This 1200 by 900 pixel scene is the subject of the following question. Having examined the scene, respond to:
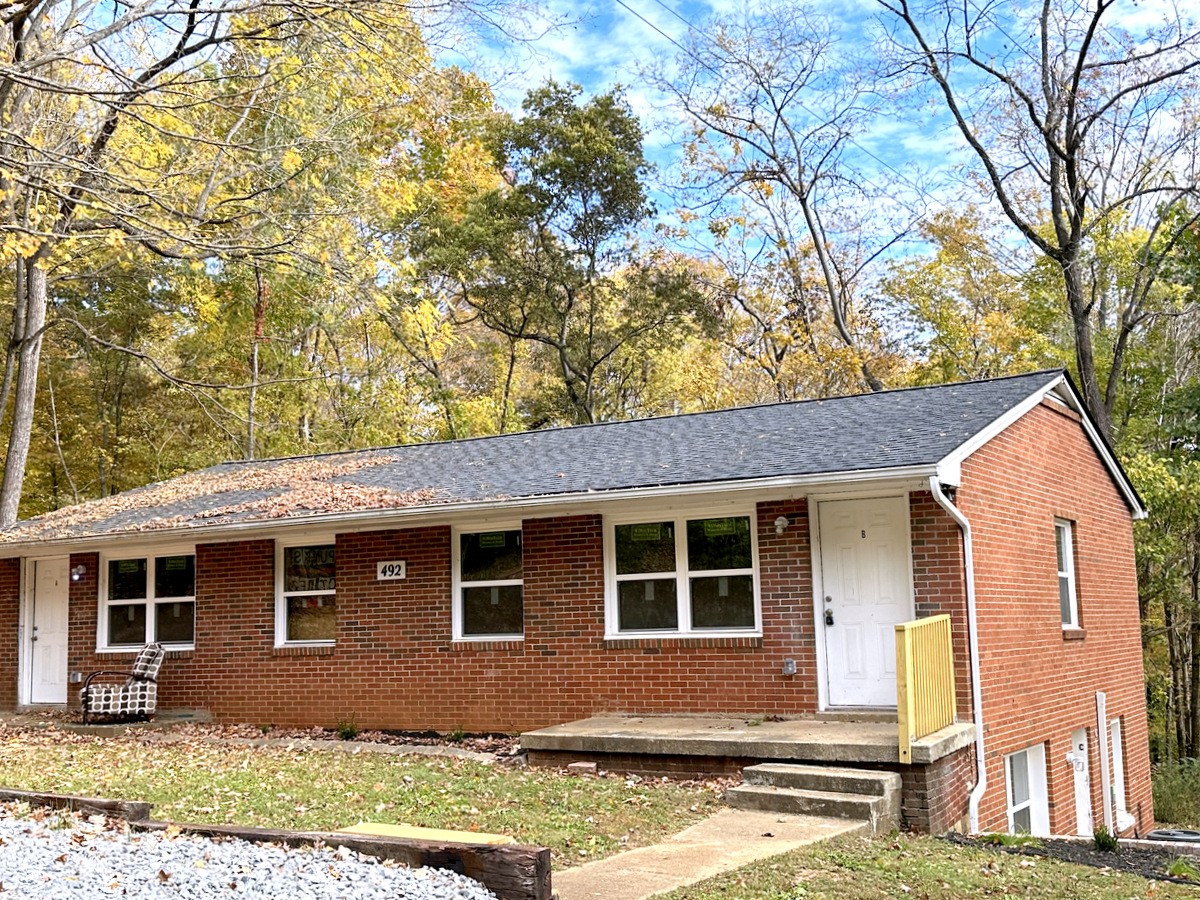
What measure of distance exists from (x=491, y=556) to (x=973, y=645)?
5.47 m

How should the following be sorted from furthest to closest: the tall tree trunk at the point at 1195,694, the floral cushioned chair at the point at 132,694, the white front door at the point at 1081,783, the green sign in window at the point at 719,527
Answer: the tall tree trunk at the point at 1195,694 < the floral cushioned chair at the point at 132,694 < the white front door at the point at 1081,783 < the green sign in window at the point at 719,527

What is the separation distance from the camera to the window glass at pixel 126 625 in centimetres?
1538

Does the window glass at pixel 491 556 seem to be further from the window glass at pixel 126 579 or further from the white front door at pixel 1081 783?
the white front door at pixel 1081 783

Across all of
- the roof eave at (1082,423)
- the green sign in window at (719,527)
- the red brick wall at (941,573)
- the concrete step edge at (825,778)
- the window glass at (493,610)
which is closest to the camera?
the concrete step edge at (825,778)

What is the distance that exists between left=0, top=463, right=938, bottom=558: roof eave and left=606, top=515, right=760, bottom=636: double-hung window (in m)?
0.68

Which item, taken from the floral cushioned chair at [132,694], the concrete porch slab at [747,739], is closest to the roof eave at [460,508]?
the floral cushioned chair at [132,694]

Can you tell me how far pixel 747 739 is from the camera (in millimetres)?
9781

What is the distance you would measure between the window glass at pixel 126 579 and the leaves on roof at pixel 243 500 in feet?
2.19

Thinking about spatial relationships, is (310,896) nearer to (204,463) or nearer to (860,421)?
(860,421)

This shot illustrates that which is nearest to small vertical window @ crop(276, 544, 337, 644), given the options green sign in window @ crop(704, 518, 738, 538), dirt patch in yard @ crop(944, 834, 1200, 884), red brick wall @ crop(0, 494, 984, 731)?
red brick wall @ crop(0, 494, 984, 731)

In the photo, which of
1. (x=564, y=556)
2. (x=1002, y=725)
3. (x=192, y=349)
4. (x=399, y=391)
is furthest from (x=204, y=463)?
(x=1002, y=725)

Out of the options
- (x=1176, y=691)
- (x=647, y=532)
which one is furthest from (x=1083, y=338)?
(x=647, y=532)

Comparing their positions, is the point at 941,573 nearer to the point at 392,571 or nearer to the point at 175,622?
the point at 392,571

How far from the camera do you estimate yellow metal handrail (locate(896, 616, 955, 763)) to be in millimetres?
8836
